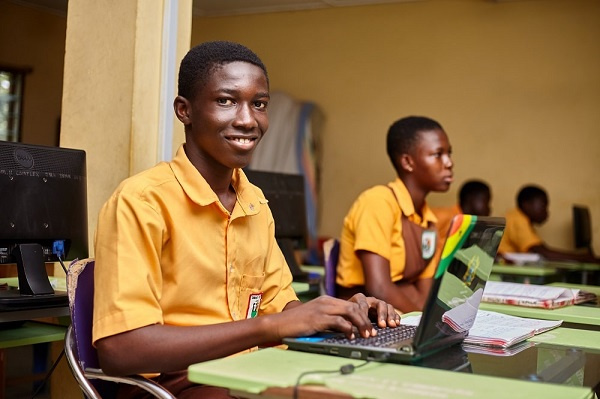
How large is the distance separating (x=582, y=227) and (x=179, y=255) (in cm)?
544

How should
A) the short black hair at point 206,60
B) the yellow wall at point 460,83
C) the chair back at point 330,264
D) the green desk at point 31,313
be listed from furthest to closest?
the yellow wall at point 460,83 → the chair back at point 330,264 → the green desk at point 31,313 → the short black hair at point 206,60

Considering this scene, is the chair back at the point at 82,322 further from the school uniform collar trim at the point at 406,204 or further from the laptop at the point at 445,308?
the school uniform collar trim at the point at 406,204

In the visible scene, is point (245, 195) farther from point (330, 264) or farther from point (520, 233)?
point (520, 233)

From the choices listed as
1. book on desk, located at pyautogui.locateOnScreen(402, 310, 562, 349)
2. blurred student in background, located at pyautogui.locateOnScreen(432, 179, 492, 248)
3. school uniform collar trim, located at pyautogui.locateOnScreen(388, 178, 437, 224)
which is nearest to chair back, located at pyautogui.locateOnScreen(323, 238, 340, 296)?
school uniform collar trim, located at pyautogui.locateOnScreen(388, 178, 437, 224)

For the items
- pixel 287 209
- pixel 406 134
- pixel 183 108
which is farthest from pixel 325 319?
pixel 287 209

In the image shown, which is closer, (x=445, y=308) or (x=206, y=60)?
(x=445, y=308)

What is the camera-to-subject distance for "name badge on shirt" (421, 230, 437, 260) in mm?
3045

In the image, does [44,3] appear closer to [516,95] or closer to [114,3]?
[516,95]

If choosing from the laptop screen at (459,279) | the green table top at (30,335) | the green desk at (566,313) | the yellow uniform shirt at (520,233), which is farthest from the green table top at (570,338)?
the yellow uniform shirt at (520,233)

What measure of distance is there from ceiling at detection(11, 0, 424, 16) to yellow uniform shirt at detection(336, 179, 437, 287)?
15.4ft

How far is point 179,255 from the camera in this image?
1629 mm

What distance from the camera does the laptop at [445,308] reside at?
1.31 meters

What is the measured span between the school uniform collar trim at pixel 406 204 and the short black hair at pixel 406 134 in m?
0.15

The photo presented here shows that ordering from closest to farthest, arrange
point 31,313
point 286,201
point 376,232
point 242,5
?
1. point 31,313
2. point 376,232
3. point 286,201
4. point 242,5
